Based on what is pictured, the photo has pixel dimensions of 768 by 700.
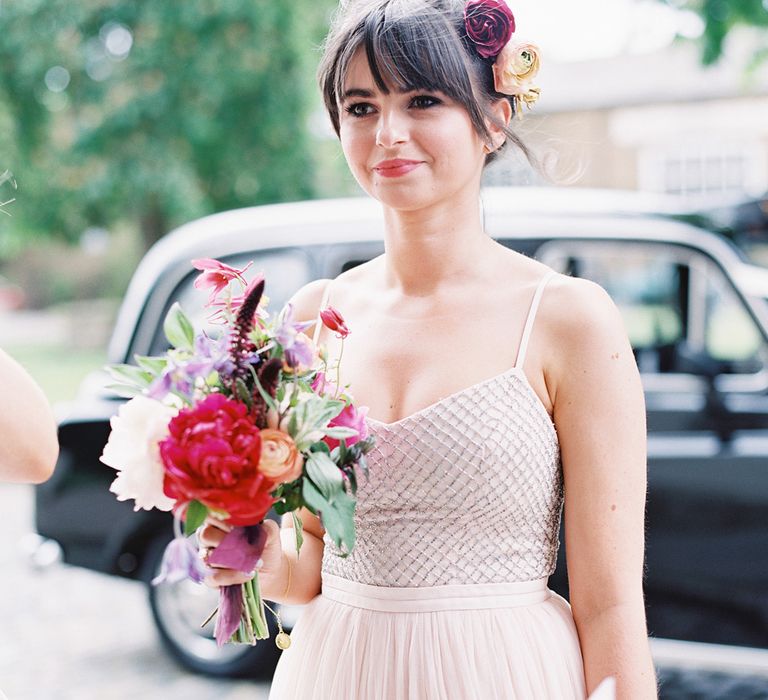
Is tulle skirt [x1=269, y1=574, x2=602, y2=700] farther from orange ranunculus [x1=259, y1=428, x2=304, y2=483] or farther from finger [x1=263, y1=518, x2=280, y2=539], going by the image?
orange ranunculus [x1=259, y1=428, x2=304, y2=483]

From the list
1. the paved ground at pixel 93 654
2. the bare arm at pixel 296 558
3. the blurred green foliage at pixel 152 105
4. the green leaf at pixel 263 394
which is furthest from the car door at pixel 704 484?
the blurred green foliage at pixel 152 105

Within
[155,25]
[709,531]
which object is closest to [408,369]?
[709,531]

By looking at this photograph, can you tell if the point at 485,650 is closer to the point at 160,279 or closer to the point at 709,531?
the point at 709,531

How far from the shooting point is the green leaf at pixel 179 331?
1549 mm

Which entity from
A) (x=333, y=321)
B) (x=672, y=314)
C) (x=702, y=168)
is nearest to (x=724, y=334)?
(x=672, y=314)

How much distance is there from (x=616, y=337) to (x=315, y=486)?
0.56 metres

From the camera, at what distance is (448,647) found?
1720 millimetres

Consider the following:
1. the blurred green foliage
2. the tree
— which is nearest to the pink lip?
the tree

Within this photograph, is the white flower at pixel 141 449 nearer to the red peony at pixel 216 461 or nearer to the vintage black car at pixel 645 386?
the red peony at pixel 216 461

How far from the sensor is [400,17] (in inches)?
69.4

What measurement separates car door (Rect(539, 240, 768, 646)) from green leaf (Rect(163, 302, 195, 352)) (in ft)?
10.2

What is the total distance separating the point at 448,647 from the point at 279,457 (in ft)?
1.64

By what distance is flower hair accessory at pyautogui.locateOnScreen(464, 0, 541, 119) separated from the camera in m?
1.81

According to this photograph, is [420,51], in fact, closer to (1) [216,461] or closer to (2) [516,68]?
(2) [516,68]
